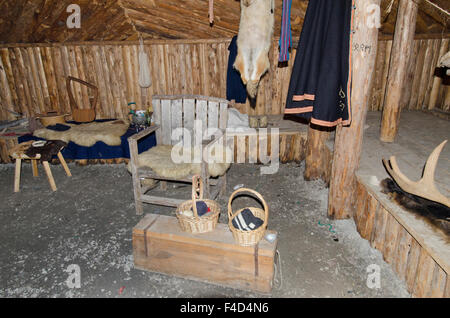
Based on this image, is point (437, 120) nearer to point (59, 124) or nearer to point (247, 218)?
point (247, 218)

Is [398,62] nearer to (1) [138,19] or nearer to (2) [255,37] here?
(2) [255,37]

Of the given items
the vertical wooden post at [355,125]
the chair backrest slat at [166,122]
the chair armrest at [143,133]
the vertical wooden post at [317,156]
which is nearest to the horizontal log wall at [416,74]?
the vertical wooden post at [317,156]

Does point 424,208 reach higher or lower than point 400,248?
higher

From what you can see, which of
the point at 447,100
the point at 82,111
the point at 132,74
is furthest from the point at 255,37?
the point at 447,100

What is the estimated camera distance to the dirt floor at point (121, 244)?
2.51 meters

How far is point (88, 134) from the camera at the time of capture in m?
4.87

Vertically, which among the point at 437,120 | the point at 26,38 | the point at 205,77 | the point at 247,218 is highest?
the point at 26,38

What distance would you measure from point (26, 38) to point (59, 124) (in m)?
1.73

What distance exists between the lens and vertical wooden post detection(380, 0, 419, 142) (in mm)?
3723

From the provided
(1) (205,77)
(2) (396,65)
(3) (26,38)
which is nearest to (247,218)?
(2) (396,65)

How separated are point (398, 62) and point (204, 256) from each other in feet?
11.3

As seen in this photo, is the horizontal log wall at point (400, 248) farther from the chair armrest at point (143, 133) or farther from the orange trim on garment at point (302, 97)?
the chair armrest at point (143, 133)

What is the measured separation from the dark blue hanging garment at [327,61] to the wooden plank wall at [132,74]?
10.3 ft

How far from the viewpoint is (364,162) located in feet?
11.3
